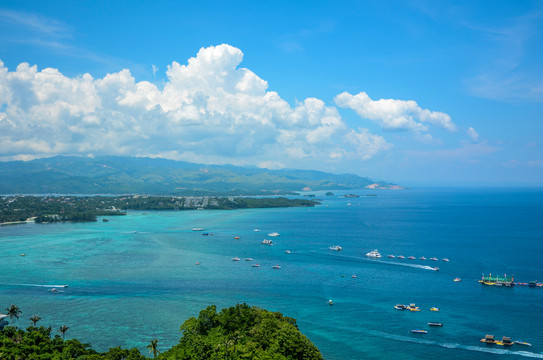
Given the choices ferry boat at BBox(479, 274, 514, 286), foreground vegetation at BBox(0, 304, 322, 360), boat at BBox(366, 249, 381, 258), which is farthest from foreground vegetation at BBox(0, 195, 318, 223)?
ferry boat at BBox(479, 274, 514, 286)

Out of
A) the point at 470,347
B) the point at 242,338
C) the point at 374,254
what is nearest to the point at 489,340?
the point at 470,347

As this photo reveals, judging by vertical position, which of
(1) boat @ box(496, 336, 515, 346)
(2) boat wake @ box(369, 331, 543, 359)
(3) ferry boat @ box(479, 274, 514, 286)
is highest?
(3) ferry boat @ box(479, 274, 514, 286)

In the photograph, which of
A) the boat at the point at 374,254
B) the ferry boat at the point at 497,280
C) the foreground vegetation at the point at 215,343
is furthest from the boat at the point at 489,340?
the boat at the point at 374,254

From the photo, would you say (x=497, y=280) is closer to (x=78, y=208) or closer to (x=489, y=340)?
(x=489, y=340)

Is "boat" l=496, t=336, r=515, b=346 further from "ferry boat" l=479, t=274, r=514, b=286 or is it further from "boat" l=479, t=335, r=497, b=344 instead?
"ferry boat" l=479, t=274, r=514, b=286

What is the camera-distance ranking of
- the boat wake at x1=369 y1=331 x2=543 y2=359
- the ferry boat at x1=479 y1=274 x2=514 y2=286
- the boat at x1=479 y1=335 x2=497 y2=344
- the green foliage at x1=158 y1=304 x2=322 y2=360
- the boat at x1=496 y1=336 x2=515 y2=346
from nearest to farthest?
the green foliage at x1=158 y1=304 x2=322 y2=360 < the boat wake at x1=369 y1=331 x2=543 y2=359 < the boat at x1=496 y1=336 x2=515 y2=346 < the boat at x1=479 y1=335 x2=497 y2=344 < the ferry boat at x1=479 y1=274 x2=514 y2=286

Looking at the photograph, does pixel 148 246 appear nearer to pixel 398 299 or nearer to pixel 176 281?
pixel 176 281

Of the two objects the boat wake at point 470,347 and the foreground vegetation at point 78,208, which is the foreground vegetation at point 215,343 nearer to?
the boat wake at point 470,347
